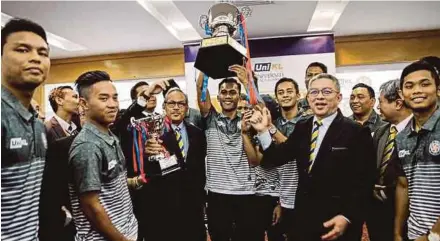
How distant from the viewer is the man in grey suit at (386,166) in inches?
102

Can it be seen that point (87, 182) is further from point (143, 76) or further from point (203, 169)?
point (143, 76)

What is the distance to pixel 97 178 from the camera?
1.72 metres

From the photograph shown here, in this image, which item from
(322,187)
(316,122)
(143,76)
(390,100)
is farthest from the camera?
(143,76)

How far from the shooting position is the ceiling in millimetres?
5488

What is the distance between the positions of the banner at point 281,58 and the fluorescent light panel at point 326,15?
0.30m

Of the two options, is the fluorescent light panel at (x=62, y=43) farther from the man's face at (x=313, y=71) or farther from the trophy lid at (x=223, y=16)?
the trophy lid at (x=223, y=16)

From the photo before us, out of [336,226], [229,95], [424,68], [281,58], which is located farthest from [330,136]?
[281,58]

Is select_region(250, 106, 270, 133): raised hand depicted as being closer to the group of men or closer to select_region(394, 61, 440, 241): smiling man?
the group of men

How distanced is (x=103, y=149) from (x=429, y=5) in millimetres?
A: 5853

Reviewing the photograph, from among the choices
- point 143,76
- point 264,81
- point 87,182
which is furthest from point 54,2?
point 87,182

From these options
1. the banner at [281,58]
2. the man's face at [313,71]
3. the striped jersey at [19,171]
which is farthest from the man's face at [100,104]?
the banner at [281,58]

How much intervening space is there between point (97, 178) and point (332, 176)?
1.25m

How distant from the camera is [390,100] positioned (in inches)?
118

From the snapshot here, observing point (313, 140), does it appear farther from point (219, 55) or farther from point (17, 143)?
point (17, 143)
